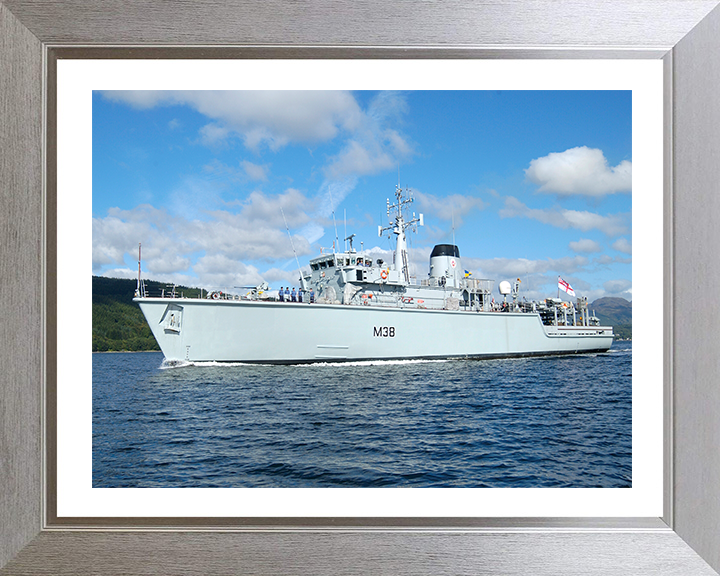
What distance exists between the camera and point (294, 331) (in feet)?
36.0

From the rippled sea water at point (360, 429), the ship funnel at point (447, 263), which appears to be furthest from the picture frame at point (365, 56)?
the ship funnel at point (447, 263)

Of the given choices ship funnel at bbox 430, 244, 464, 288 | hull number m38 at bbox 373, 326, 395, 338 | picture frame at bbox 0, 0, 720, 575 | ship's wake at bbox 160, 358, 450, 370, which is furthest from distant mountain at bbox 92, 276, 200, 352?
picture frame at bbox 0, 0, 720, 575

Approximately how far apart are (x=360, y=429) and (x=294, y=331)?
5.33 m

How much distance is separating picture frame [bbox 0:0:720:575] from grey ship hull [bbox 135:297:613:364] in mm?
8961

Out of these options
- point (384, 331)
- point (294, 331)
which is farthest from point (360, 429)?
point (384, 331)

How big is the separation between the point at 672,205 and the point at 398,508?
5.82 ft

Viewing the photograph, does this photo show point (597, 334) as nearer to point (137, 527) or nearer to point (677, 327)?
point (677, 327)

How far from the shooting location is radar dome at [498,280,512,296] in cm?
1651

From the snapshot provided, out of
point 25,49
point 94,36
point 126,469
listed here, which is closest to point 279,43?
point 94,36

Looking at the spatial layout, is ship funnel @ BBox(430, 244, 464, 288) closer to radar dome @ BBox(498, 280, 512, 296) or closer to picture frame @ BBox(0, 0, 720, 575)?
radar dome @ BBox(498, 280, 512, 296)

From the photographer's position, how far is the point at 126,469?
14.2 ft

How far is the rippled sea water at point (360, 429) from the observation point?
155 inches

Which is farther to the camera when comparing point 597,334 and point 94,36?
point 597,334

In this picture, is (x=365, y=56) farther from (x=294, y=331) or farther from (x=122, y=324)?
(x=122, y=324)
